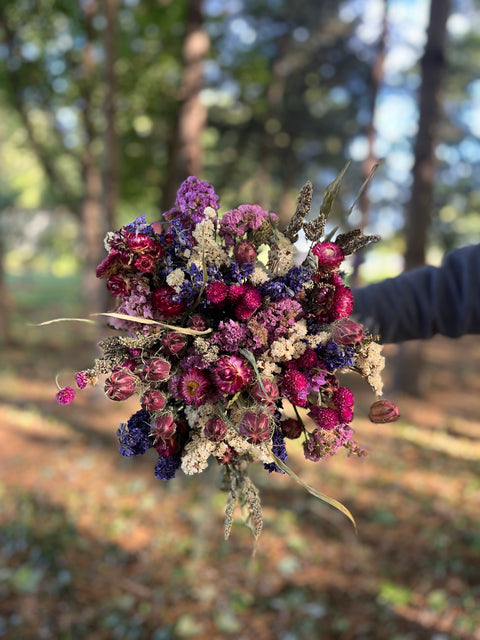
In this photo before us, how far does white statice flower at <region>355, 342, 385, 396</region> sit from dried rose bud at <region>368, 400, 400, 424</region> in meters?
0.04

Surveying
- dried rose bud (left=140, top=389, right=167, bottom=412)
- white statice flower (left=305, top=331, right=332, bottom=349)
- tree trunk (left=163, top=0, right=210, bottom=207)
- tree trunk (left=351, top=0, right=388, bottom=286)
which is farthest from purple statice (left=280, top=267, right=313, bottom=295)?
tree trunk (left=351, top=0, right=388, bottom=286)

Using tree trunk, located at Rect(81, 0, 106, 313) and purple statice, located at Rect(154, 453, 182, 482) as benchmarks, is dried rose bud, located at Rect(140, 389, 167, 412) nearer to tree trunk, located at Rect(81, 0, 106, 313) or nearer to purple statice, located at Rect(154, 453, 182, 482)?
purple statice, located at Rect(154, 453, 182, 482)

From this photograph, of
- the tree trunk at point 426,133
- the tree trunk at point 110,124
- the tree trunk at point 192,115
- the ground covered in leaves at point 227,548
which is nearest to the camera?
the ground covered in leaves at point 227,548

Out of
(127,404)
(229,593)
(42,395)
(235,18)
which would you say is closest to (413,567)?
(229,593)

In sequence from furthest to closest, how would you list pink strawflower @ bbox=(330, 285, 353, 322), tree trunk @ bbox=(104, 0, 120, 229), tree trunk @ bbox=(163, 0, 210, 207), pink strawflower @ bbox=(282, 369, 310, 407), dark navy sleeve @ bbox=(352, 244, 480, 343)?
tree trunk @ bbox=(104, 0, 120, 229), tree trunk @ bbox=(163, 0, 210, 207), dark navy sleeve @ bbox=(352, 244, 480, 343), pink strawflower @ bbox=(330, 285, 353, 322), pink strawflower @ bbox=(282, 369, 310, 407)

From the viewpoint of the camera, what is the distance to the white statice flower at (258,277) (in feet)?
4.85

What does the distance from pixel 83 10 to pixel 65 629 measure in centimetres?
1094

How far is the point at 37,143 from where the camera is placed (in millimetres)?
11945

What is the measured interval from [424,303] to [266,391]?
117 cm

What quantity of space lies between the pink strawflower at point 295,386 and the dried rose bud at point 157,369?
0.34 metres

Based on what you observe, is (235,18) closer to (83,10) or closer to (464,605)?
(83,10)

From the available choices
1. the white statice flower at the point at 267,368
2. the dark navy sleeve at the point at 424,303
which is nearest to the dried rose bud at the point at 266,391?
the white statice flower at the point at 267,368

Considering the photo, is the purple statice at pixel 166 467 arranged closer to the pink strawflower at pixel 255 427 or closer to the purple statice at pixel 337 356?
the pink strawflower at pixel 255 427

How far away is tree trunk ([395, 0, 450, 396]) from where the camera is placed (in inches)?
294
